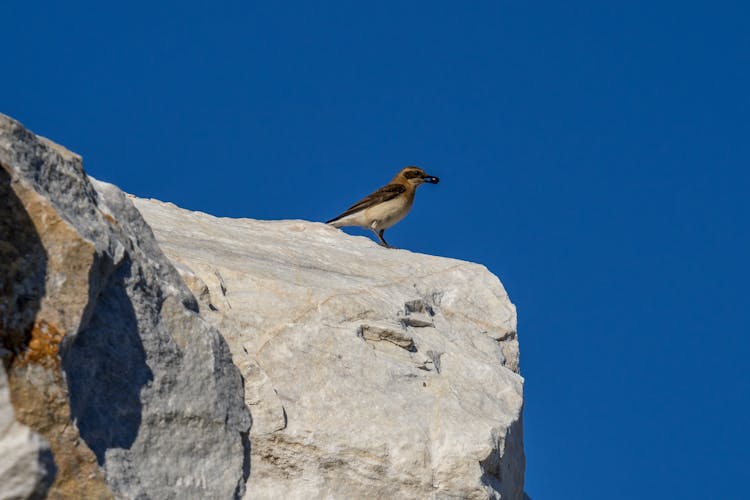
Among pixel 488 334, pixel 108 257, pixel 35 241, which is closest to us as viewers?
pixel 35 241

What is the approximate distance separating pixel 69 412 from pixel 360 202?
13.1 metres

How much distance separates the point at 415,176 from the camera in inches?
762

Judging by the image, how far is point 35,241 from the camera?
5.27 meters

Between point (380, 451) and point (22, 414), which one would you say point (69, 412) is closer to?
point (22, 414)

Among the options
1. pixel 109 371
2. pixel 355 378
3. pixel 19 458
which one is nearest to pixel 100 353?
pixel 109 371

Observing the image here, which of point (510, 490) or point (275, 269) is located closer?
point (510, 490)

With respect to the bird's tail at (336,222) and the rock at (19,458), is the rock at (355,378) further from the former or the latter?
the bird's tail at (336,222)

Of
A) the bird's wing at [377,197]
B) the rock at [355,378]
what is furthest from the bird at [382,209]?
the rock at [355,378]

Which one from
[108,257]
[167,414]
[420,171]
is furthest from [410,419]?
[420,171]

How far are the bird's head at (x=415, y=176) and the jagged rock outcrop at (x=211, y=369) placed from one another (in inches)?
382

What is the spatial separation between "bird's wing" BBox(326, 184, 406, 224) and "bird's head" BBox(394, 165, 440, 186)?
1.30 ft

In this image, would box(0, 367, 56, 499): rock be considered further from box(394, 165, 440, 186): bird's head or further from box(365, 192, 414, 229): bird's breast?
box(394, 165, 440, 186): bird's head

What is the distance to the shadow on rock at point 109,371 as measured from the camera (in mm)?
5465

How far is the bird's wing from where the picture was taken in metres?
17.9
